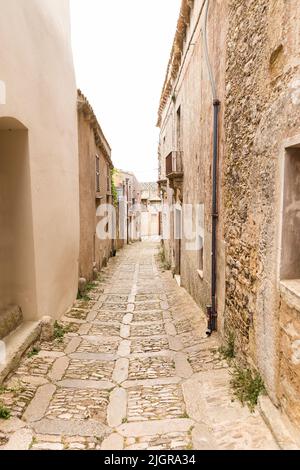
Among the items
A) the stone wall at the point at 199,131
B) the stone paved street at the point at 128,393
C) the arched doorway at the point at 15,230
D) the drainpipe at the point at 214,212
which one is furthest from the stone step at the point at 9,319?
the stone wall at the point at 199,131

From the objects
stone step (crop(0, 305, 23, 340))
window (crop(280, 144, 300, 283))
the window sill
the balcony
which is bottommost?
stone step (crop(0, 305, 23, 340))

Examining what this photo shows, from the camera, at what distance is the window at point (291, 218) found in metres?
3.00

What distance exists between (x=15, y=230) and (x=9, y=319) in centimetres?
134

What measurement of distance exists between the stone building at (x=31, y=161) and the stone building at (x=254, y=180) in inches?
110

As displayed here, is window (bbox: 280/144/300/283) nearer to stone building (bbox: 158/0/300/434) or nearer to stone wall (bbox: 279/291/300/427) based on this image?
stone building (bbox: 158/0/300/434)

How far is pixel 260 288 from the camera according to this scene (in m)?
3.66

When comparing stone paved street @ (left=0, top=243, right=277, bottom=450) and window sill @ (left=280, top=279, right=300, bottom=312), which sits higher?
window sill @ (left=280, top=279, right=300, bottom=312)

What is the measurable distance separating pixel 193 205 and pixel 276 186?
4804mm

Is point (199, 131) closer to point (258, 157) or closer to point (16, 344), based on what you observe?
point (258, 157)

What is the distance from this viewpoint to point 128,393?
409 centimetres

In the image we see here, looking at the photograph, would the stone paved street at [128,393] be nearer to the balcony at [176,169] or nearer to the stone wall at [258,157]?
the stone wall at [258,157]

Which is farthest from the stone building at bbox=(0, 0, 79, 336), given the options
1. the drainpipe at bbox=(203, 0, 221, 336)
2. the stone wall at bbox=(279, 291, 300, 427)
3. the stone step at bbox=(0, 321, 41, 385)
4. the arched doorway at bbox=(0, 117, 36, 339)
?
the stone wall at bbox=(279, 291, 300, 427)

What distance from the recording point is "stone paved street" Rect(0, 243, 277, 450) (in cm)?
317

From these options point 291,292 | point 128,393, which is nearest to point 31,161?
point 128,393
